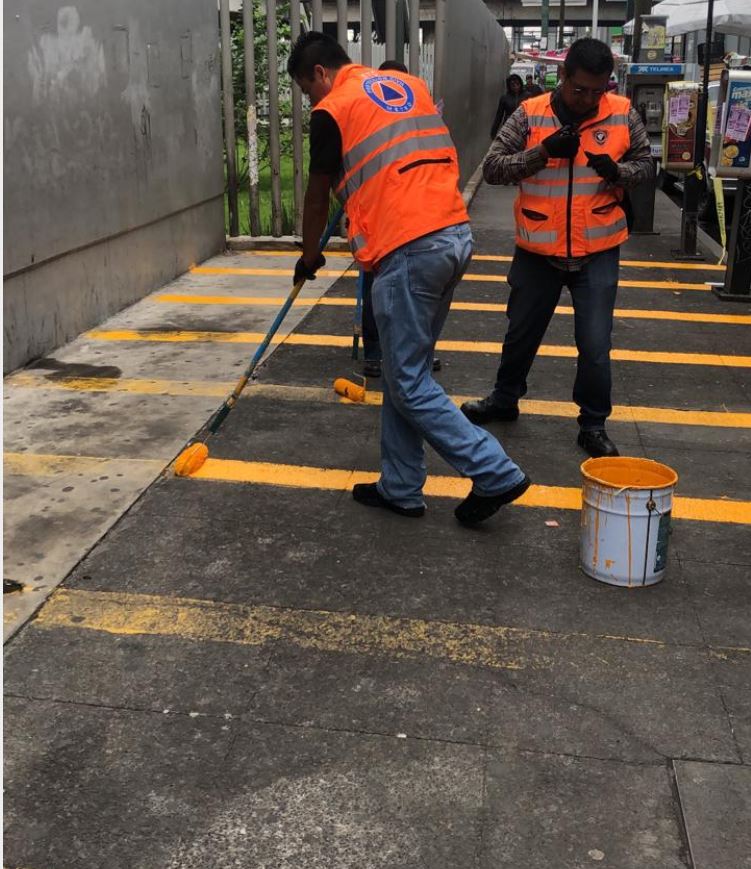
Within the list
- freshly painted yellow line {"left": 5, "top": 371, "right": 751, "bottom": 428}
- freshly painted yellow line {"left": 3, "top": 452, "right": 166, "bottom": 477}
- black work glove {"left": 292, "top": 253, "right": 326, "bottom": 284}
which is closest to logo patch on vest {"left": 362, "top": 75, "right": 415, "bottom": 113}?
black work glove {"left": 292, "top": 253, "right": 326, "bottom": 284}

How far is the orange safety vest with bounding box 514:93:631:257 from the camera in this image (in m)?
4.57

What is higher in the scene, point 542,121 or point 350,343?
point 542,121

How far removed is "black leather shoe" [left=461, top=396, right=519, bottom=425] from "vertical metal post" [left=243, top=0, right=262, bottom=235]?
5.92 m

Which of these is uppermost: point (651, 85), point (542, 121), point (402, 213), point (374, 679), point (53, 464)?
point (651, 85)

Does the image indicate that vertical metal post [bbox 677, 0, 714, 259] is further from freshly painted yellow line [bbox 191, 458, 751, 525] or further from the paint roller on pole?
freshly painted yellow line [bbox 191, 458, 751, 525]

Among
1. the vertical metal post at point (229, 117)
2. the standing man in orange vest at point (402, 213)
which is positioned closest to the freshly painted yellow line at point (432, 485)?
the standing man in orange vest at point (402, 213)

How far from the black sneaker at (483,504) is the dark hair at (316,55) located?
1.84 meters

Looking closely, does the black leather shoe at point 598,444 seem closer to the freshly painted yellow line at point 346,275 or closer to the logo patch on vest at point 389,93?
the logo patch on vest at point 389,93

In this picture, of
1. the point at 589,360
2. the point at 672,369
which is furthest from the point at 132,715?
the point at 672,369

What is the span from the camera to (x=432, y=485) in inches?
185

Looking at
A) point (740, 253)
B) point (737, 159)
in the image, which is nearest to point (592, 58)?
point (737, 159)

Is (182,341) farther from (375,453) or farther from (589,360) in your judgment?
(589,360)

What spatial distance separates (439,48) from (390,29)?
4.57ft

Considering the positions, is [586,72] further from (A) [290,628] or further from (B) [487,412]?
(A) [290,628]
